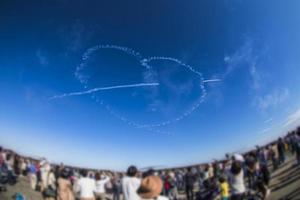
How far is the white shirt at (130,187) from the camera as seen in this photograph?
436 centimetres

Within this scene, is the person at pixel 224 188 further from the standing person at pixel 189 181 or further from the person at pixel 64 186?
the person at pixel 64 186

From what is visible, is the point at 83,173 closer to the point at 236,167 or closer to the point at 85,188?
the point at 85,188

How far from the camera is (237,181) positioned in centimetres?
578

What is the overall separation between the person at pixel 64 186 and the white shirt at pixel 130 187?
1566 mm

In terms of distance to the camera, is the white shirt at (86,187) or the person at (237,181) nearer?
the person at (237,181)

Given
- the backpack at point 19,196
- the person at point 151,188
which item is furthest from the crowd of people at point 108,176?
the person at point 151,188

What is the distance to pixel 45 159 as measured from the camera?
19.1ft

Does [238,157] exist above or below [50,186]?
above

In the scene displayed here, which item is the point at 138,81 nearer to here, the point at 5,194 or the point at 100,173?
the point at 100,173

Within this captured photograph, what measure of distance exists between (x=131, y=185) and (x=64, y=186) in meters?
1.77

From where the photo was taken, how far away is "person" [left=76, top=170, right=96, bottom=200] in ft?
19.0

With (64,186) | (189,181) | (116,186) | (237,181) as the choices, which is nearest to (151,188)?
(116,186)

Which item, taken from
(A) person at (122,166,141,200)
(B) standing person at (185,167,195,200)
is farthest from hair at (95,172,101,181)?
(B) standing person at (185,167,195,200)

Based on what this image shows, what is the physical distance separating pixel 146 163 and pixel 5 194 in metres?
2.53
